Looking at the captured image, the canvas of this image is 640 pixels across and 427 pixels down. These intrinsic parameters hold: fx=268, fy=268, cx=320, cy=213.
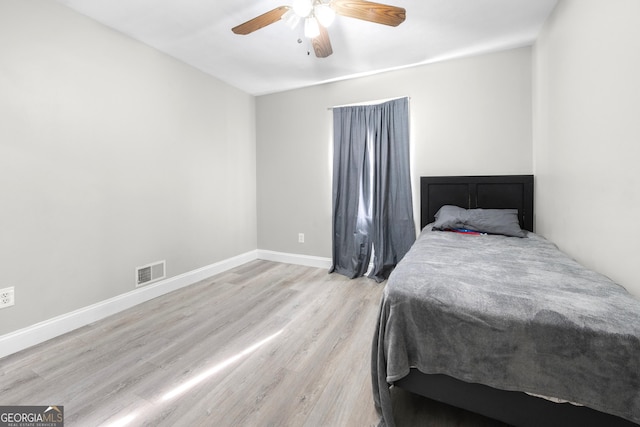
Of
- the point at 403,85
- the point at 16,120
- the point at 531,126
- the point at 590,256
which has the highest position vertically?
the point at 403,85

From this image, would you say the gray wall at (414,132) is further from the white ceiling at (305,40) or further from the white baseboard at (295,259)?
the white ceiling at (305,40)

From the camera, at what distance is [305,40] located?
243 cm

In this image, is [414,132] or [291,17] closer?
[291,17]

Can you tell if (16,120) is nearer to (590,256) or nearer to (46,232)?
(46,232)

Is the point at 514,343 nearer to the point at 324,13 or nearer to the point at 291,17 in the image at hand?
the point at 324,13

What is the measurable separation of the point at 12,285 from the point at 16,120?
1076 millimetres

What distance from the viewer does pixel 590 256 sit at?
1596mm

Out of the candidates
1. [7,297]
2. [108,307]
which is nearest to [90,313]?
[108,307]

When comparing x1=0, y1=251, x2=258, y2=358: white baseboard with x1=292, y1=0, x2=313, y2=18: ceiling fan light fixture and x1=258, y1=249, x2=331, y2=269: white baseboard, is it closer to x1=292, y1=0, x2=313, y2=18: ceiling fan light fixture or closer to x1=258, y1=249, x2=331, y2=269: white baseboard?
x1=258, y1=249, x2=331, y2=269: white baseboard

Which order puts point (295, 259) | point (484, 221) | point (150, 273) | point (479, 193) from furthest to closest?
point (295, 259), point (479, 193), point (150, 273), point (484, 221)

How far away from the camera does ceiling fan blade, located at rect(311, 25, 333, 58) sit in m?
1.88

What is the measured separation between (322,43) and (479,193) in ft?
6.76

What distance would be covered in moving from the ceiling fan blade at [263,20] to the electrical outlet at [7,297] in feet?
7.48

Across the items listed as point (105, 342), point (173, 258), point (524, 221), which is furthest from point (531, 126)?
point (105, 342)
